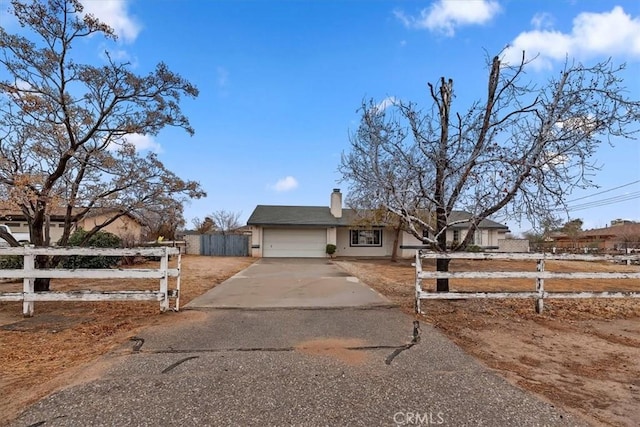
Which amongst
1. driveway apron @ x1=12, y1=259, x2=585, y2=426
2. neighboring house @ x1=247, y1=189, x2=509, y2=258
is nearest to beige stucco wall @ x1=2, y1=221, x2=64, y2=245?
neighboring house @ x1=247, y1=189, x2=509, y2=258

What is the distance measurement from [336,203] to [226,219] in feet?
71.9

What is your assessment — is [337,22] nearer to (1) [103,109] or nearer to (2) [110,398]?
(1) [103,109]

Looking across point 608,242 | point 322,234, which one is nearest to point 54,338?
point 322,234

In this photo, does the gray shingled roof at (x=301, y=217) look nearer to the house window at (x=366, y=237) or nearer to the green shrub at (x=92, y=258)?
the house window at (x=366, y=237)

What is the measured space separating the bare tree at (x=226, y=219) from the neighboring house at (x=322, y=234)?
684 inches

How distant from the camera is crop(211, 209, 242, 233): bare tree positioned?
45.2 metres

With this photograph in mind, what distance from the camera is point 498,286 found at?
1215 centimetres

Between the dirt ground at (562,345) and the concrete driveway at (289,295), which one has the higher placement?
the concrete driveway at (289,295)

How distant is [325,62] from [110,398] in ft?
40.3

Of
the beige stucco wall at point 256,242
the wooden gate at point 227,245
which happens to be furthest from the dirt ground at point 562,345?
the wooden gate at point 227,245

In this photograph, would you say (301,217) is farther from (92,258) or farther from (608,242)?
(608,242)

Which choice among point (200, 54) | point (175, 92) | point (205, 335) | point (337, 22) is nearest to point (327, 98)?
point (337, 22)

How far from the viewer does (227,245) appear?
27.3m

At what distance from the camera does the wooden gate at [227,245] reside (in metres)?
27.2
